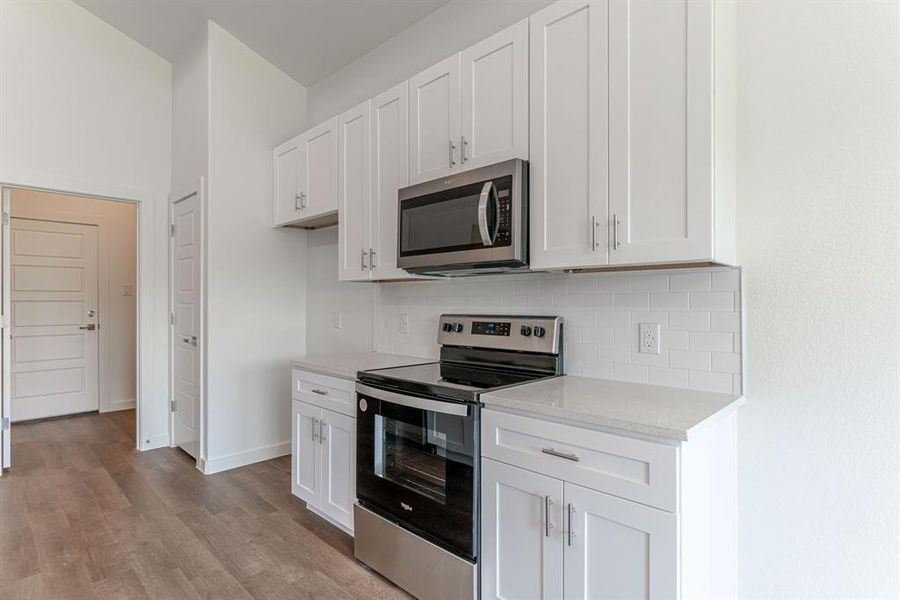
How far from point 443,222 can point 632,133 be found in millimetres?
848

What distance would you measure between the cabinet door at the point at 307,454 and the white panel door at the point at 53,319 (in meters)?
3.66

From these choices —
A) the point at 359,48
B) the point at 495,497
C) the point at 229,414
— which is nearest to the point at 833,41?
the point at 495,497

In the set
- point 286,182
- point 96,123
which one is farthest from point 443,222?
point 96,123

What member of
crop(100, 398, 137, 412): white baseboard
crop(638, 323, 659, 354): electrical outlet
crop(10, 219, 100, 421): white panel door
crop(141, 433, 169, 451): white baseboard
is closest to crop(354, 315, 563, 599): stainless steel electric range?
crop(638, 323, 659, 354): electrical outlet

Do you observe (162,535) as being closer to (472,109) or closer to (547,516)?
(547,516)

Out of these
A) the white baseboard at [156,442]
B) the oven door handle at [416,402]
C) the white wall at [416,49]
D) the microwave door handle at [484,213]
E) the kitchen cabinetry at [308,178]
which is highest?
the white wall at [416,49]

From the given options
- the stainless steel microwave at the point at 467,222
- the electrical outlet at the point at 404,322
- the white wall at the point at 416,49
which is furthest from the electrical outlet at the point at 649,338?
the white wall at the point at 416,49

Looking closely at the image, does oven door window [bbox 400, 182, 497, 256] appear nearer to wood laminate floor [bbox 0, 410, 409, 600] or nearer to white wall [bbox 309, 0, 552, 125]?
white wall [bbox 309, 0, 552, 125]

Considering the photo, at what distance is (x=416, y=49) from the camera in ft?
9.80

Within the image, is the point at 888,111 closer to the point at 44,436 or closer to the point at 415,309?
the point at 415,309

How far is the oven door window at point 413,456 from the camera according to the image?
1910mm

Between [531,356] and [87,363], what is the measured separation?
502 centimetres

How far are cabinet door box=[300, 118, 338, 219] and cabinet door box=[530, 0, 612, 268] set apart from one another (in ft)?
4.88

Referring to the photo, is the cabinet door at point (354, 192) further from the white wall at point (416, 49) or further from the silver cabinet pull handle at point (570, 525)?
the silver cabinet pull handle at point (570, 525)
